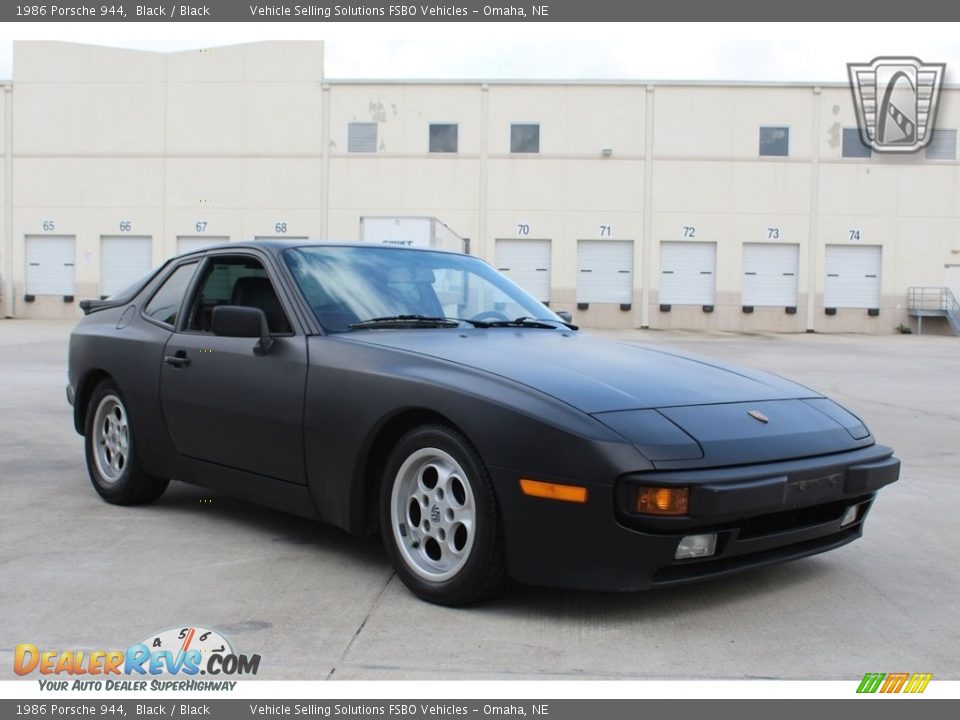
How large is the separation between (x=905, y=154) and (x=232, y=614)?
35.5 metres

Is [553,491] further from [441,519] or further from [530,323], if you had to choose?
[530,323]

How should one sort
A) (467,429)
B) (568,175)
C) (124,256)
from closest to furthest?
(467,429), (568,175), (124,256)

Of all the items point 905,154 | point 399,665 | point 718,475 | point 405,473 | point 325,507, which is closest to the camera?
point 399,665

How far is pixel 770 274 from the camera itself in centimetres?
3519

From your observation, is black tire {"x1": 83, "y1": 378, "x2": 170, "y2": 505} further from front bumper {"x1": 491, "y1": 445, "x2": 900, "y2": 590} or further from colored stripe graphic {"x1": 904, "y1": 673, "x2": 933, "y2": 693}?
colored stripe graphic {"x1": 904, "y1": 673, "x2": 933, "y2": 693}

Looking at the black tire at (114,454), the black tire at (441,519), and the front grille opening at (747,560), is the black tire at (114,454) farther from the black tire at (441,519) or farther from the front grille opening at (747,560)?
the front grille opening at (747,560)

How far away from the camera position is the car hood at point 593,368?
3.64 meters

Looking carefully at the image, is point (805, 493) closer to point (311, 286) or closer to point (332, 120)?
point (311, 286)

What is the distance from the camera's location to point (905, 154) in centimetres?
3441

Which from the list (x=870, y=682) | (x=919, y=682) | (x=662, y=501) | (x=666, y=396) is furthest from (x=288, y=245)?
(x=919, y=682)

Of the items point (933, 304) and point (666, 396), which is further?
point (933, 304)

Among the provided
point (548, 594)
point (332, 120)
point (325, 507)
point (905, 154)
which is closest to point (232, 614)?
point (325, 507)

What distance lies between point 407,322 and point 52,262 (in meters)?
35.7

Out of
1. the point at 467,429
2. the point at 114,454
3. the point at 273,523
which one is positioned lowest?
the point at 273,523
